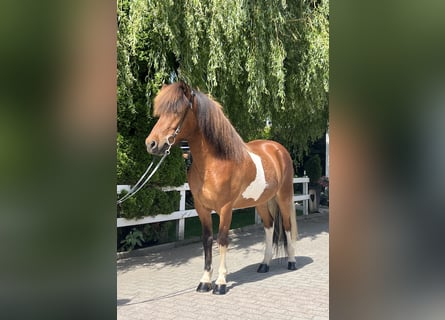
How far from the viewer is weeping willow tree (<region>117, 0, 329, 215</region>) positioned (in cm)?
475

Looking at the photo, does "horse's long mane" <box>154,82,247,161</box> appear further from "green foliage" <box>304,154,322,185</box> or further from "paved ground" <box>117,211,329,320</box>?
"green foliage" <box>304,154,322,185</box>

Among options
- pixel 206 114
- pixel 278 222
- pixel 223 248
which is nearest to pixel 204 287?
pixel 223 248

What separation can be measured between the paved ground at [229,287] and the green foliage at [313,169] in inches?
155

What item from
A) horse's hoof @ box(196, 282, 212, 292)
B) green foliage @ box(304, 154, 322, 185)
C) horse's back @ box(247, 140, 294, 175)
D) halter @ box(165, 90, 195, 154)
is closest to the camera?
halter @ box(165, 90, 195, 154)

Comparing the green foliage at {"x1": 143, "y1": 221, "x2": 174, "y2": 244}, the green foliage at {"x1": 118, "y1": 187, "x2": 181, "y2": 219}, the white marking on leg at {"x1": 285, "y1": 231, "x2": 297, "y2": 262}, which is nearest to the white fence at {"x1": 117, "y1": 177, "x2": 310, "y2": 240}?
the green foliage at {"x1": 118, "y1": 187, "x2": 181, "y2": 219}

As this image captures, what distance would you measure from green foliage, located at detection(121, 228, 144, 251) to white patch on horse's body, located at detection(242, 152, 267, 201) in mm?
2231

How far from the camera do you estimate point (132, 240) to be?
5645 mm

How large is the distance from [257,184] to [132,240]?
233cm

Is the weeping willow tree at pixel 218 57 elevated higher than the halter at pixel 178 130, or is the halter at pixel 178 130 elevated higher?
the weeping willow tree at pixel 218 57

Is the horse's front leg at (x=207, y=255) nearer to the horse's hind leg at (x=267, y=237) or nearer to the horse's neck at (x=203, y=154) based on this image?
the horse's neck at (x=203, y=154)

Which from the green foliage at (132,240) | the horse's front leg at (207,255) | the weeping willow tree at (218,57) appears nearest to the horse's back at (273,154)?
the weeping willow tree at (218,57)

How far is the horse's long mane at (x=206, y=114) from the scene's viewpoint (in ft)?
11.7
